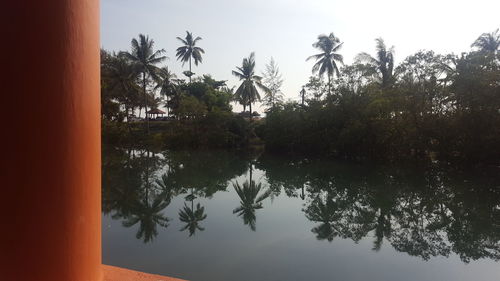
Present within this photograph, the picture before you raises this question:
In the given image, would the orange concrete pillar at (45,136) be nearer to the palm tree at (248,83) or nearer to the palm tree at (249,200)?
the palm tree at (249,200)

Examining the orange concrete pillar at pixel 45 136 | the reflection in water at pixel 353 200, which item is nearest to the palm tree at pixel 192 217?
the reflection in water at pixel 353 200

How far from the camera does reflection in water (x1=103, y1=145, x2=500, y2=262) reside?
25.3 feet

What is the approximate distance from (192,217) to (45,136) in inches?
306

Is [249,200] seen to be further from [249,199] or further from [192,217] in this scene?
[192,217]

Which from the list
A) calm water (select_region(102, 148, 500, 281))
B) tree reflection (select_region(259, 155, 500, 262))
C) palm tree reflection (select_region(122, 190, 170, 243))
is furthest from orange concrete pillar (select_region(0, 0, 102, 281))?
tree reflection (select_region(259, 155, 500, 262))

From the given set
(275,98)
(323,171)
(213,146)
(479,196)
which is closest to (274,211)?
(479,196)

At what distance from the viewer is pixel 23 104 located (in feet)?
5.40

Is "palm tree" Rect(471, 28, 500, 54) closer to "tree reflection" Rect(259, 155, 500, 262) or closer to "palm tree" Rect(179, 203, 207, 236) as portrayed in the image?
"tree reflection" Rect(259, 155, 500, 262)

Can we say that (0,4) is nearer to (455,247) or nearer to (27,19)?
(27,19)

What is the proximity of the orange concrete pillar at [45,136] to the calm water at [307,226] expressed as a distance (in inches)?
157

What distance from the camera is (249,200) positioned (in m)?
11.6

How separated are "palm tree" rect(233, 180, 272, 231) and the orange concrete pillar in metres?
6.69

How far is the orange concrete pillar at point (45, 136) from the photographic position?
1641mm

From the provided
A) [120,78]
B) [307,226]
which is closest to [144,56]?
[120,78]
